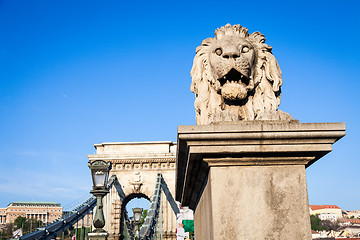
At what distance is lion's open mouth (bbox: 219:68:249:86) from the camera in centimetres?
271

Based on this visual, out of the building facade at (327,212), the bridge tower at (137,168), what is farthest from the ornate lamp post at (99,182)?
the building facade at (327,212)

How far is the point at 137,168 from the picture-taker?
30609 mm

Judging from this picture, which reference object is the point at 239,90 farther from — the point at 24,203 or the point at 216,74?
the point at 24,203

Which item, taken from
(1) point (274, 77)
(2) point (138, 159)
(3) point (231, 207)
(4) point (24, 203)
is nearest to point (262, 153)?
(3) point (231, 207)

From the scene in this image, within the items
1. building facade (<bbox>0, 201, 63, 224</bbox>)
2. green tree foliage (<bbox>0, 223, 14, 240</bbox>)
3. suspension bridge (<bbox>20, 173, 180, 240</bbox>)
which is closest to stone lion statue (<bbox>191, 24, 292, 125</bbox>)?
suspension bridge (<bbox>20, 173, 180, 240</bbox>)

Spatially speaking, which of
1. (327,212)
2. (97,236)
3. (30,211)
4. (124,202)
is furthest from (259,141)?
(327,212)

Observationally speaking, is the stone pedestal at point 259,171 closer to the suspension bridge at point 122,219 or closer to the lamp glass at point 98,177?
the lamp glass at point 98,177

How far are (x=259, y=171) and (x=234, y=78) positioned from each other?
780mm

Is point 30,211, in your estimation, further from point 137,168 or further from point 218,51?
point 218,51

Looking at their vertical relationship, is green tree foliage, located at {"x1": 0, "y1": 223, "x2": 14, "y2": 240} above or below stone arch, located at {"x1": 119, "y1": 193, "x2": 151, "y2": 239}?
below

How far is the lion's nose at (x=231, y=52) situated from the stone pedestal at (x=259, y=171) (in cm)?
60

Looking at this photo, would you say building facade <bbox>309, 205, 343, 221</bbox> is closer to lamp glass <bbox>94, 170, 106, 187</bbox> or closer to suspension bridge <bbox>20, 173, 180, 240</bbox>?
suspension bridge <bbox>20, 173, 180, 240</bbox>

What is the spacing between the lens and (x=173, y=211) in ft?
102

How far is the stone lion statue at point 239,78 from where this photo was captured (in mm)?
2686
